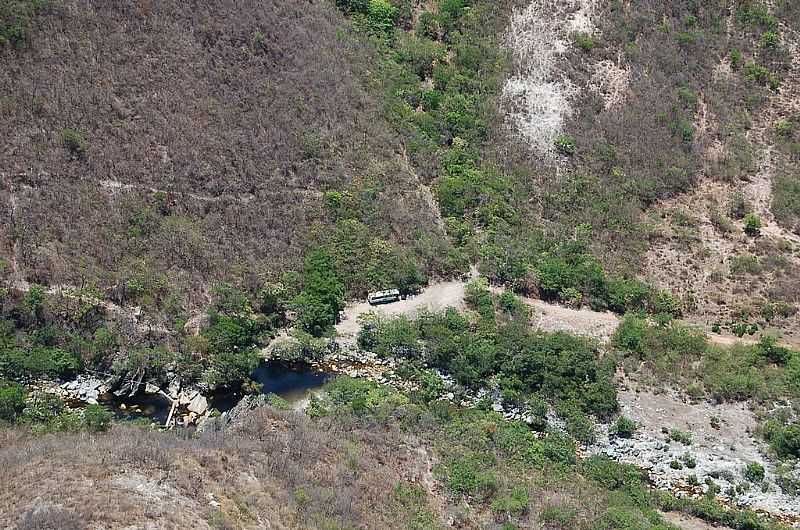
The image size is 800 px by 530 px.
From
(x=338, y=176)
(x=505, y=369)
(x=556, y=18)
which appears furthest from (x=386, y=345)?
(x=556, y=18)

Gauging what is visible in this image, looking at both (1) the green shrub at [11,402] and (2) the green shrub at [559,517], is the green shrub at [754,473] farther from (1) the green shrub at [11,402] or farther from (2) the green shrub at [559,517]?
(1) the green shrub at [11,402]

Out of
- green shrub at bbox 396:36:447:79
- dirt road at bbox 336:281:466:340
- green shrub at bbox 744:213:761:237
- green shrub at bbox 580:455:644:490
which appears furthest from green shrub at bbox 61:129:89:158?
green shrub at bbox 744:213:761:237

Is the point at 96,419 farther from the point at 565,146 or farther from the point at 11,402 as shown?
the point at 565,146

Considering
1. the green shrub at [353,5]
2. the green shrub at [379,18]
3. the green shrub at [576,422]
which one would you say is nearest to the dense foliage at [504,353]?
the green shrub at [576,422]

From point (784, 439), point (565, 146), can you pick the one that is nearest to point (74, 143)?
point (565, 146)

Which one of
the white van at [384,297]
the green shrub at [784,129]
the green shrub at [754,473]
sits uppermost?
the green shrub at [784,129]

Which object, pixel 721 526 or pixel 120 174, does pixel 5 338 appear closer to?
pixel 120 174
